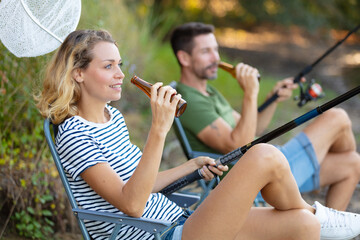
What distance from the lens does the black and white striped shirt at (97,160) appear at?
2.10 m

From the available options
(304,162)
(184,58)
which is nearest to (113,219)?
(304,162)

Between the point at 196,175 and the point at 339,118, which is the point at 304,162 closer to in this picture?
the point at 339,118

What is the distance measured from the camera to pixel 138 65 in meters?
5.80

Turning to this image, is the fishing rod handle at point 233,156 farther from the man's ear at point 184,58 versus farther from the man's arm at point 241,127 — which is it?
the man's ear at point 184,58

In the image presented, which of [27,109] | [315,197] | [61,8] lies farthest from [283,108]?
[61,8]

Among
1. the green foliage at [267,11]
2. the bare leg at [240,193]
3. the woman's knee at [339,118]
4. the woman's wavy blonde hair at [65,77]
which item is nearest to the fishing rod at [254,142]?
the bare leg at [240,193]

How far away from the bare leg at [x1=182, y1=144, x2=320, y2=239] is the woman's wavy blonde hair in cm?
71

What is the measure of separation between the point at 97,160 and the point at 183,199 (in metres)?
0.70

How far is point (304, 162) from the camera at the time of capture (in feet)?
10.2

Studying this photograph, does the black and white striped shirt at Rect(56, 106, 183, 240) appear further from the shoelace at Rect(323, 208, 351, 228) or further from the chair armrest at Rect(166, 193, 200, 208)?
the shoelace at Rect(323, 208, 351, 228)

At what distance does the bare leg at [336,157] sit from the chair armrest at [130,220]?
143 centimetres

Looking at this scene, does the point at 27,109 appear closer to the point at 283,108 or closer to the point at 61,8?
the point at 61,8

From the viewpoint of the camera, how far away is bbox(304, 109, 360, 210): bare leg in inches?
122

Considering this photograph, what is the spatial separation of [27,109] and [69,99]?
990 mm
